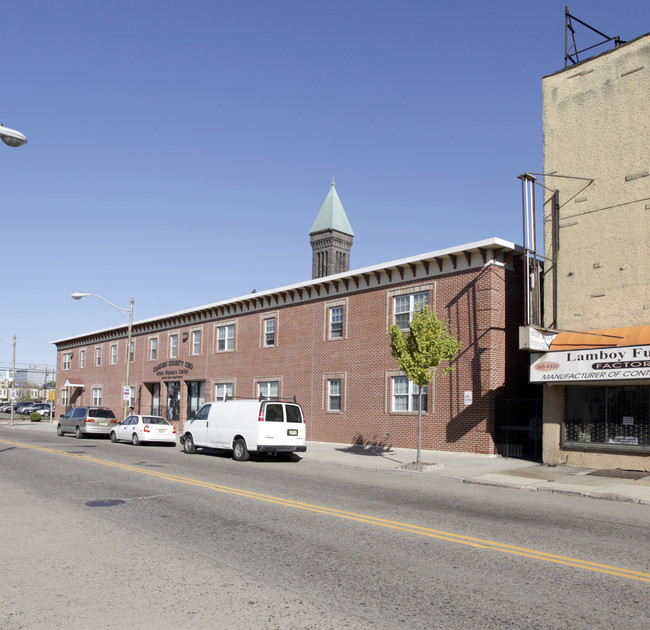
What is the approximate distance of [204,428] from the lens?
2245 cm

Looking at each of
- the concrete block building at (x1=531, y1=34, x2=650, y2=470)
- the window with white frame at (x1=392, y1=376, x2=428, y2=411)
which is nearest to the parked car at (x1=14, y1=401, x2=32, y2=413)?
the window with white frame at (x1=392, y1=376, x2=428, y2=411)

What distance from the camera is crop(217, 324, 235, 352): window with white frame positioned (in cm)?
3653

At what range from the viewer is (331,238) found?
81.8 meters

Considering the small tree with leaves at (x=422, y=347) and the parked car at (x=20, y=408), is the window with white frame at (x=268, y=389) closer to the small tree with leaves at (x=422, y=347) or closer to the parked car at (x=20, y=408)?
the small tree with leaves at (x=422, y=347)

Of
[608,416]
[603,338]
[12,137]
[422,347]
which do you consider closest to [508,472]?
[608,416]

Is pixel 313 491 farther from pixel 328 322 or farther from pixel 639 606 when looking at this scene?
pixel 328 322

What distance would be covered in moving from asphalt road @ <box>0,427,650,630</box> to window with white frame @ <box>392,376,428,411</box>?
36.0 feet

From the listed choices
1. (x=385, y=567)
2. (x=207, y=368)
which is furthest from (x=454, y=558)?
(x=207, y=368)

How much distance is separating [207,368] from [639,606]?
3399 centimetres

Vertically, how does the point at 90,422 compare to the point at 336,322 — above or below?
below

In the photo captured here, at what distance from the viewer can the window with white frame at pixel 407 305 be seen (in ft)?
81.9

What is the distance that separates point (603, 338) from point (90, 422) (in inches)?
974

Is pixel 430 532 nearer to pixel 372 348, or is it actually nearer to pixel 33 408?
pixel 372 348

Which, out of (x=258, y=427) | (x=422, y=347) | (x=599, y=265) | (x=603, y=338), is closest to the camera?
(x=603, y=338)
